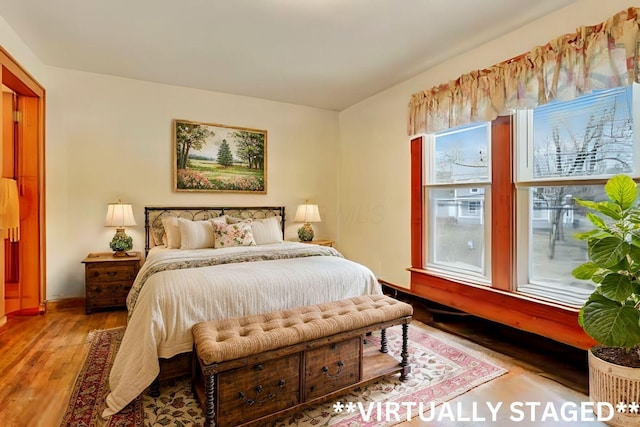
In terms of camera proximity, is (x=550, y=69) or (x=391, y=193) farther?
(x=391, y=193)

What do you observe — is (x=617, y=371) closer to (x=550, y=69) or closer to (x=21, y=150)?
(x=550, y=69)

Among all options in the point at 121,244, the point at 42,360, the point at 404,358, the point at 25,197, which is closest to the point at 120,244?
the point at 121,244

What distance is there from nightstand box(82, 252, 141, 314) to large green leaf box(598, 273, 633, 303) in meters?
3.94

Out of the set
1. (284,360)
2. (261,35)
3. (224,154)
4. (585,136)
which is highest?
(261,35)

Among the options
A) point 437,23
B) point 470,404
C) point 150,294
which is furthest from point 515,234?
point 150,294

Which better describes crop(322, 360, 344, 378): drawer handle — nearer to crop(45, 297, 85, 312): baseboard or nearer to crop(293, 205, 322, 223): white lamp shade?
crop(293, 205, 322, 223): white lamp shade

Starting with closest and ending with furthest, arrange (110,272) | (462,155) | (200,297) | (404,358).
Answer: (200,297)
(404,358)
(462,155)
(110,272)

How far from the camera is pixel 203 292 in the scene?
2092mm

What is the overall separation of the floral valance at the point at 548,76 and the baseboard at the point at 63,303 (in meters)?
4.26

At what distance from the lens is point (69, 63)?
3.47m

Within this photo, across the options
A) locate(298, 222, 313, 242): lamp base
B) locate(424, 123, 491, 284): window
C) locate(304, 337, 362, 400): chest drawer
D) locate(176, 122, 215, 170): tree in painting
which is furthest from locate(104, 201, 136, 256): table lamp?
locate(424, 123, 491, 284): window

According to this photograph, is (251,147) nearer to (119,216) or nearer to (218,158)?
(218,158)

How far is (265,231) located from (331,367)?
2215 millimetres

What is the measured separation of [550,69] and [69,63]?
14.7 ft
